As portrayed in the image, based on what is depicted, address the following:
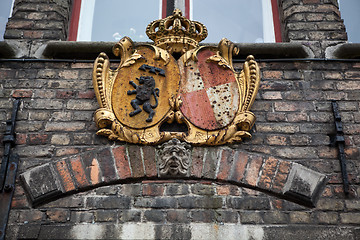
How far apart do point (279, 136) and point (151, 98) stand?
100cm

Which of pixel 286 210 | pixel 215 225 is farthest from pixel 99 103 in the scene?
pixel 286 210

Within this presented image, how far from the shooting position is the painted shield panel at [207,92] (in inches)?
148

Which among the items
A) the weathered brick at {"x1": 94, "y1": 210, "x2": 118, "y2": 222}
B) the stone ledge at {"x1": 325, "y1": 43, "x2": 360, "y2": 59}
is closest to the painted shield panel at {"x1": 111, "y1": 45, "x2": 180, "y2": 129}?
the weathered brick at {"x1": 94, "y1": 210, "x2": 118, "y2": 222}

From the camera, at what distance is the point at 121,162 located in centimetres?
360

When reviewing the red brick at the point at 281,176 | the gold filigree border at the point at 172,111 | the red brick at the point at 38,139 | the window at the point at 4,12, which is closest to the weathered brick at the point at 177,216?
the gold filigree border at the point at 172,111

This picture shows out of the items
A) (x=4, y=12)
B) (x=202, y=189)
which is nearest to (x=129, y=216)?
(x=202, y=189)

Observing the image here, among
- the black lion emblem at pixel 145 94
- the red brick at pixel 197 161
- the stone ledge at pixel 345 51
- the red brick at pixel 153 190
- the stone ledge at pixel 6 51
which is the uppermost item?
the stone ledge at pixel 345 51

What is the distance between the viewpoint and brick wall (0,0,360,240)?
11.0ft

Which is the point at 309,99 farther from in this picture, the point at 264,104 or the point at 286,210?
the point at 286,210

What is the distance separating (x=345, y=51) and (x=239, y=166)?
1427 mm

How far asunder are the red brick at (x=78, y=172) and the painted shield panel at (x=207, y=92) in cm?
84

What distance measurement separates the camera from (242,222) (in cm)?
338

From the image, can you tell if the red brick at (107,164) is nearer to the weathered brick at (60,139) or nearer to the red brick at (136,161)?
the red brick at (136,161)

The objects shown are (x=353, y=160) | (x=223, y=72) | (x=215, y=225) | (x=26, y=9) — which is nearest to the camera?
(x=215, y=225)
